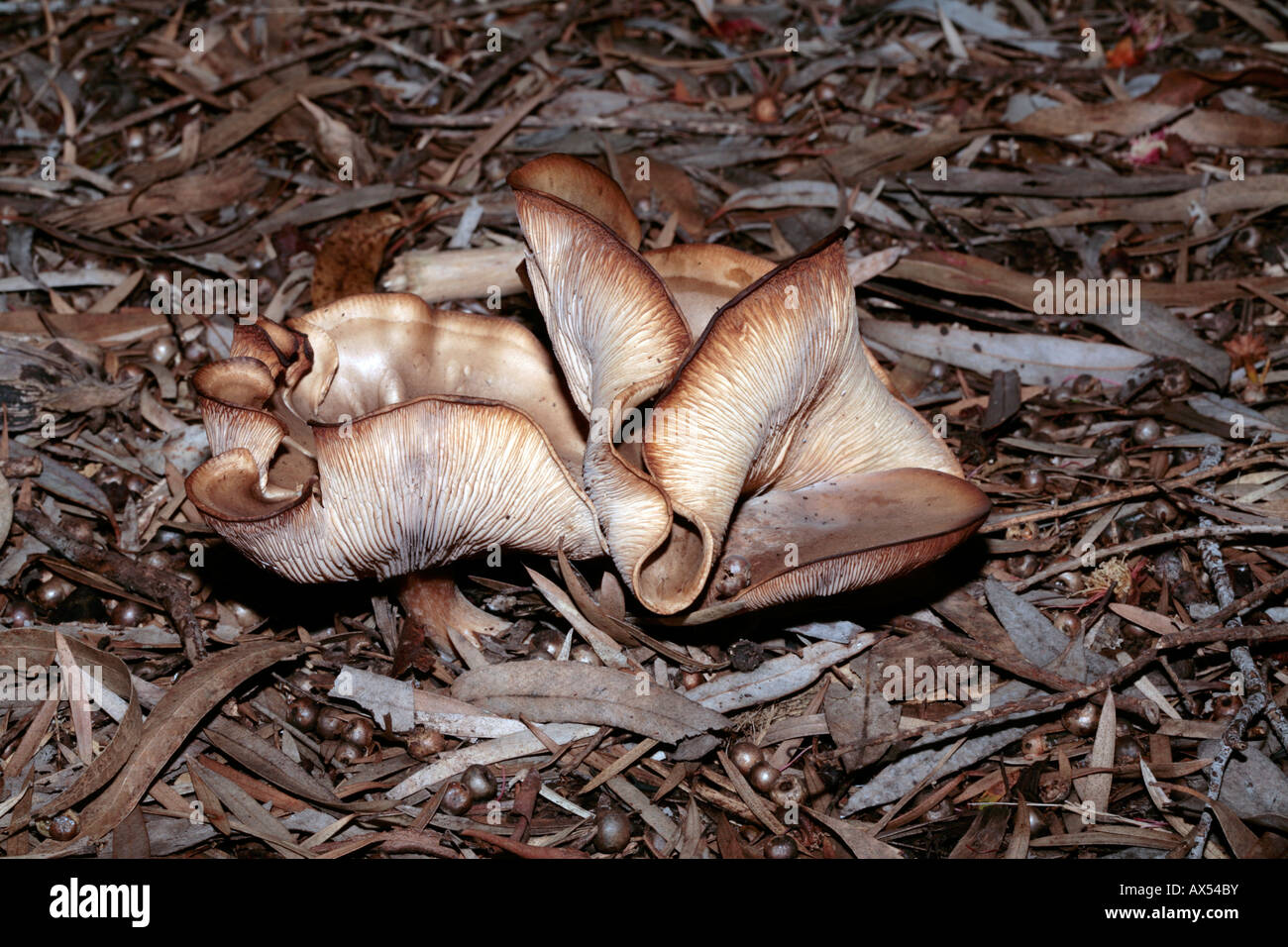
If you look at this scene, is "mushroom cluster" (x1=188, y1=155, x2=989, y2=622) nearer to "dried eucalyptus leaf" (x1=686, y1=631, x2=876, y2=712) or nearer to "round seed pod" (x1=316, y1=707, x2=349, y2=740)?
"dried eucalyptus leaf" (x1=686, y1=631, x2=876, y2=712)

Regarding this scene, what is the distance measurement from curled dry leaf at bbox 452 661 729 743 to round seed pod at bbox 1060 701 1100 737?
1386 mm

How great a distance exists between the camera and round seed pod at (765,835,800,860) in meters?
3.48

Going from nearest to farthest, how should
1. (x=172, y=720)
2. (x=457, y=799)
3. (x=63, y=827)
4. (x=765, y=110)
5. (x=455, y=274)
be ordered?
(x=63, y=827) < (x=457, y=799) < (x=172, y=720) < (x=455, y=274) < (x=765, y=110)

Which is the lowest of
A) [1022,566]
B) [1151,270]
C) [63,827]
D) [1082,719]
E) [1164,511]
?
[63,827]

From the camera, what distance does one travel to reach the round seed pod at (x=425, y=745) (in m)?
3.77

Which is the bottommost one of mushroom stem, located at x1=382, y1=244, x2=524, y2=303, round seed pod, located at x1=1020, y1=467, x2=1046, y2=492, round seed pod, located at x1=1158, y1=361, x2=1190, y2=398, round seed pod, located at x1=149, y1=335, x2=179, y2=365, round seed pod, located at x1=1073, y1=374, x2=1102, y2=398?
round seed pod, located at x1=1020, y1=467, x2=1046, y2=492

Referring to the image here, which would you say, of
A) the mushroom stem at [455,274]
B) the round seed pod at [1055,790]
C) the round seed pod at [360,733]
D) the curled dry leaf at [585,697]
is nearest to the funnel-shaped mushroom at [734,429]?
the curled dry leaf at [585,697]

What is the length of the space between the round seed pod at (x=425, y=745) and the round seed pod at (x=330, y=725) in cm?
29

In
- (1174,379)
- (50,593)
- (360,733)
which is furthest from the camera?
(1174,379)

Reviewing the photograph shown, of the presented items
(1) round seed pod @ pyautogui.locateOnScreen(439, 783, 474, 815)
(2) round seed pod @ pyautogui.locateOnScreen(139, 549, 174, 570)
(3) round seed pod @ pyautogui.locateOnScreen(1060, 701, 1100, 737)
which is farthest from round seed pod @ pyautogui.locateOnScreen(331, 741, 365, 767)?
(3) round seed pod @ pyautogui.locateOnScreen(1060, 701, 1100, 737)

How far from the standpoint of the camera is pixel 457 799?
11.8ft

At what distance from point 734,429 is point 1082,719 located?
1893 millimetres

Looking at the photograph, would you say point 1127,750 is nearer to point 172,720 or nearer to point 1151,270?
point 1151,270

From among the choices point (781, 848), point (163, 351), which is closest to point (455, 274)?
point (163, 351)
